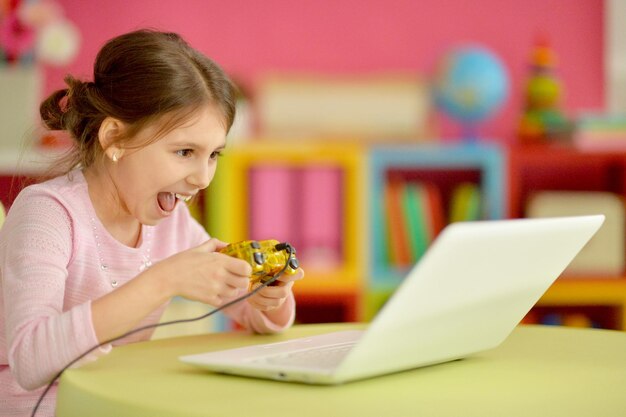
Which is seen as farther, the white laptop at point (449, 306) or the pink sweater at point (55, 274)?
the pink sweater at point (55, 274)

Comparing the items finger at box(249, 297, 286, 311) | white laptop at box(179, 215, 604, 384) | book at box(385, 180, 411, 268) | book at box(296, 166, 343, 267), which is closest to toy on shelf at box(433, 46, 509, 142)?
book at box(385, 180, 411, 268)

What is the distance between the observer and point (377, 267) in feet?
10.1

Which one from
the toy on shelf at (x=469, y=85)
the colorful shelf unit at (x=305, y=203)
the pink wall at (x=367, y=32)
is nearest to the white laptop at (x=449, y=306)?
the colorful shelf unit at (x=305, y=203)

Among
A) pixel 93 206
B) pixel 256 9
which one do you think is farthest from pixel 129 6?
pixel 93 206

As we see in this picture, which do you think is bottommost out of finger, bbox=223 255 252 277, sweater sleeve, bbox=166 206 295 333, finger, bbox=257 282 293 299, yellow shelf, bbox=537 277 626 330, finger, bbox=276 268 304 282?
yellow shelf, bbox=537 277 626 330

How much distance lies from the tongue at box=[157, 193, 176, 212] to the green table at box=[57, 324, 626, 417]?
276 millimetres

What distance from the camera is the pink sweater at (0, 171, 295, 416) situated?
1.01 m

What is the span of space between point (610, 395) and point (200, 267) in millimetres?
423

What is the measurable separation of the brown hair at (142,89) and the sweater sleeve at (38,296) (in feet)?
0.49

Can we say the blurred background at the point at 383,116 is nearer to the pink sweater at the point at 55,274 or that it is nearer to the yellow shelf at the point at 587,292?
the yellow shelf at the point at 587,292

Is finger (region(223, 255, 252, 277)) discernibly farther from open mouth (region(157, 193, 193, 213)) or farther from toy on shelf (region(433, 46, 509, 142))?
toy on shelf (region(433, 46, 509, 142))

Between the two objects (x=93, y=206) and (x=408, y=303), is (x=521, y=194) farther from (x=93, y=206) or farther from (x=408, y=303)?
(x=408, y=303)

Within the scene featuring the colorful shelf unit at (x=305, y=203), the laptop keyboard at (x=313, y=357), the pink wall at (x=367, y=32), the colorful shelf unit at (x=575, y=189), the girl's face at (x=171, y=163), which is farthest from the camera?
the pink wall at (x=367, y=32)

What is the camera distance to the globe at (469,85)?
3.04 metres
